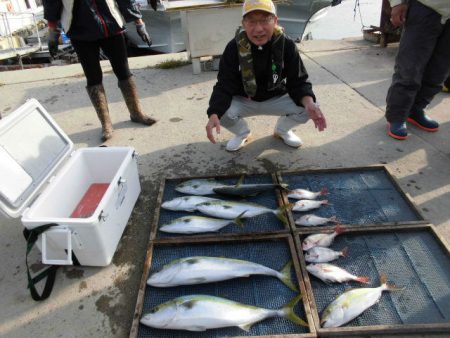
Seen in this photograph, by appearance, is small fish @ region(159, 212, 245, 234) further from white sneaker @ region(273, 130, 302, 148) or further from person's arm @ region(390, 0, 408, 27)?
person's arm @ region(390, 0, 408, 27)

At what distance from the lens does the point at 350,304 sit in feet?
6.56

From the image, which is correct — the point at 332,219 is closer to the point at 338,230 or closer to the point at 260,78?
the point at 338,230

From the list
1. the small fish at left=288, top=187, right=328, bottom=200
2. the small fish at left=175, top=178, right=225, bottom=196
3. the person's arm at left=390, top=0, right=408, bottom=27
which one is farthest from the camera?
the person's arm at left=390, top=0, right=408, bottom=27

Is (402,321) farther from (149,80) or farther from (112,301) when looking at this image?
(149,80)

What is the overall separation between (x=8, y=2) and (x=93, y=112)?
68.4 ft

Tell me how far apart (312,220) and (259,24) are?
5.58 feet

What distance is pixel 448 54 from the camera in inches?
132

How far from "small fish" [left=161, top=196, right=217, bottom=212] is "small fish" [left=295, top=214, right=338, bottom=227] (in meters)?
0.73

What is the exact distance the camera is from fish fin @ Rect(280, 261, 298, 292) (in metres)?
2.15

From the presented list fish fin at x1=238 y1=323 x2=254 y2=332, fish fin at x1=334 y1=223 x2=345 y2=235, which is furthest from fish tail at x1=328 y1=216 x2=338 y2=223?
fish fin at x1=238 y1=323 x2=254 y2=332

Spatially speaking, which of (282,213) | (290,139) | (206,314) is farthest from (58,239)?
(290,139)

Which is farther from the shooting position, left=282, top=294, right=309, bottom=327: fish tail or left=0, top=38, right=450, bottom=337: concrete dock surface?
left=0, top=38, right=450, bottom=337: concrete dock surface

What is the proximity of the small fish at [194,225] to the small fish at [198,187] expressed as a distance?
380 millimetres

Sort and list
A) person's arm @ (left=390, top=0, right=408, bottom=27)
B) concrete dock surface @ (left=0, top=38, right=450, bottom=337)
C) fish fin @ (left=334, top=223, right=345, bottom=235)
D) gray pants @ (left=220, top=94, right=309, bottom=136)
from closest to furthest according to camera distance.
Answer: concrete dock surface @ (left=0, top=38, right=450, bottom=337) < fish fin @ (left=334, top=223, right=345, bottom=235) < person's arm @ (left=390, top=0, right=408, bottom=27) < gray pants @ (left=220, top=94, right=309, bottom=136)
